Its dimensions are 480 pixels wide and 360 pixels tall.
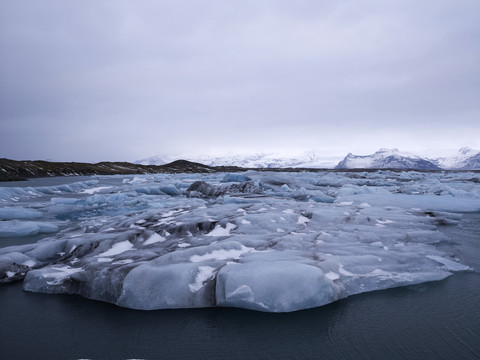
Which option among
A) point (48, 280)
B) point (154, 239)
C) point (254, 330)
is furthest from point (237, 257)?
point (48, 280)

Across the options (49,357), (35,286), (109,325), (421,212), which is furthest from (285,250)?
(421,212)

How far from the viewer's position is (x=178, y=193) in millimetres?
20312

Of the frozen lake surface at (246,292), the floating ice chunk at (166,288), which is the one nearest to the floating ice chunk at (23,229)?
the frozen lake surface at (246,292)

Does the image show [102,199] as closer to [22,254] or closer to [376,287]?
[22,254]

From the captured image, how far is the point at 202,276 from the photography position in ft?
16.1

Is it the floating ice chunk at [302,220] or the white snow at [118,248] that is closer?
the white snow at [118,248]

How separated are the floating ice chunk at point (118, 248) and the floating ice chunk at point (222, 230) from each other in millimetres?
1857

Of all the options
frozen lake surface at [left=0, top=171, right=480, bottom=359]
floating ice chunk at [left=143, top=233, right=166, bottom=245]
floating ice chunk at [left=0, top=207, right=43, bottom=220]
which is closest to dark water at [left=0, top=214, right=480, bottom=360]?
frozen lake surface at [left=0, top=171, right=480, bottom=359]

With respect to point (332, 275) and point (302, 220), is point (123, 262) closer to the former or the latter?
point (332, 275)

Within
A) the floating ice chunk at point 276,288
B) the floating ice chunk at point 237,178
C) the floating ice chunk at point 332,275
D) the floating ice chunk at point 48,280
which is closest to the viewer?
the floating ice chunk at point 276,288

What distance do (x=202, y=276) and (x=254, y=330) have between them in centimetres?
129

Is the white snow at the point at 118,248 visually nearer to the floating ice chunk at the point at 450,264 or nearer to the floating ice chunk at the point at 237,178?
the floating ice chunk at the point at 450,264

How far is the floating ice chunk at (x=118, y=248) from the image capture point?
247 inches

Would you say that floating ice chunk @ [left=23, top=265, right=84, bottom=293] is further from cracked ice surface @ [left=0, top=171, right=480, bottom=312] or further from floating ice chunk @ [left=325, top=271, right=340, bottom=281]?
floating ice chunk @ [left=325, top=271, right=340, bottom=281]
